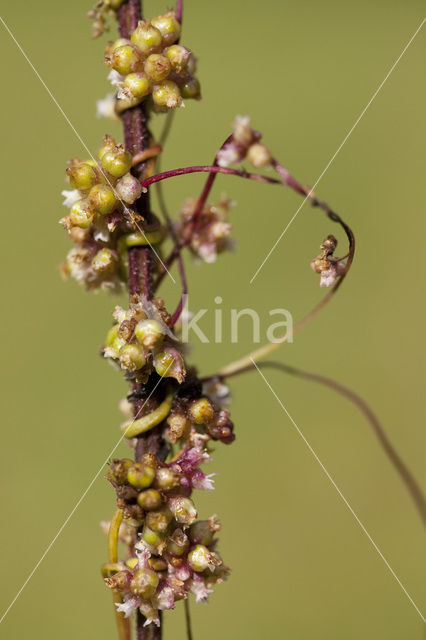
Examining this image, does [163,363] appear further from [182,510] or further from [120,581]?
[120,581]

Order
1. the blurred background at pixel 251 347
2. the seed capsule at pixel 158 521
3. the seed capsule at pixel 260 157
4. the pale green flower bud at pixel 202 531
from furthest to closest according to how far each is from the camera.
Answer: the blurred background at pixel 251 347
the pale green flower bud at pixel 202 531
the seed capsule at pixel 158 521
the seed capsule at pixel 260 157

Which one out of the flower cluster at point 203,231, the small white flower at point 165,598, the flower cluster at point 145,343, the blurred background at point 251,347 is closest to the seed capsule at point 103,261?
the flower cluster at point 145,343

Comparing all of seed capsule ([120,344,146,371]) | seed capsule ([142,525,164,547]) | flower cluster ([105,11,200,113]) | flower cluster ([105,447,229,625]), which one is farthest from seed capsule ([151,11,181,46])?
seed capsule ([142,525,164,547])

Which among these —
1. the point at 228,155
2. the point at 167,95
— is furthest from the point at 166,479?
the point at 167,95

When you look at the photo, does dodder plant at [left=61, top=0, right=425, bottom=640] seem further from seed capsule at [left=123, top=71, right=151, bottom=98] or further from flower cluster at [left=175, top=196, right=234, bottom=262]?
flower cluster at [left=175, top=196, right=234, bottom=262]

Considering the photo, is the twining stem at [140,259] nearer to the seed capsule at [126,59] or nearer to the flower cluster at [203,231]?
the seed capsule at [126,59]
